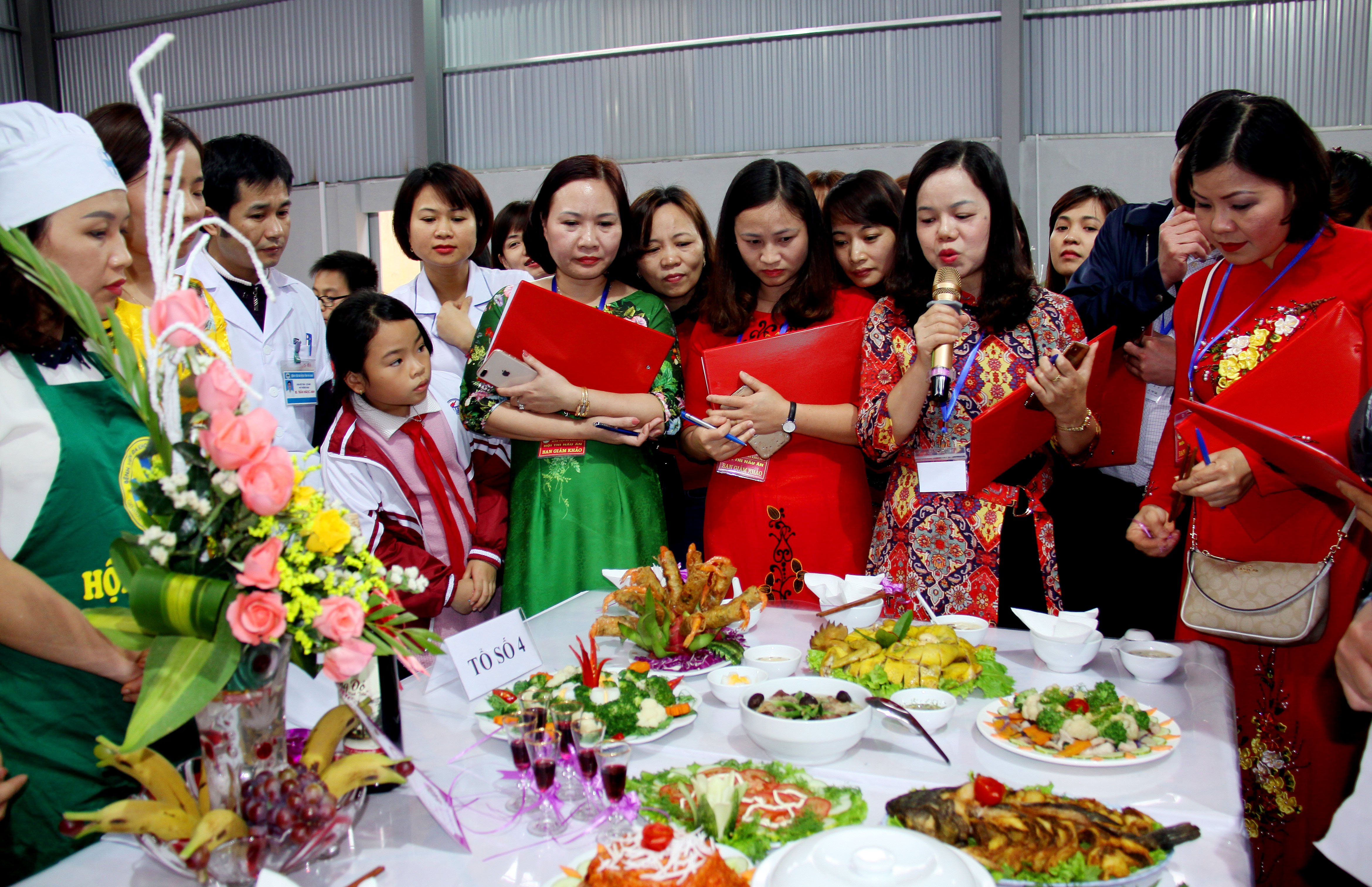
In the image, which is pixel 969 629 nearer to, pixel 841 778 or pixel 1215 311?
pixel 841 778

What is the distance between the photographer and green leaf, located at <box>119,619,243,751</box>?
0.99 m

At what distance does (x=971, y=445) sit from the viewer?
1.96 metres

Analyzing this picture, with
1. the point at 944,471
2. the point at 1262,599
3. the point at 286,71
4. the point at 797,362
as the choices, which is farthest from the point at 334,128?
the point at 1262,599

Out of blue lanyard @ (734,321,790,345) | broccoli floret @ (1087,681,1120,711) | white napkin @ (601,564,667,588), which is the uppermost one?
blue lanyard @ (734,321,790,345)

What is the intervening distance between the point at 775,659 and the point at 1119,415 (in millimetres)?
1289

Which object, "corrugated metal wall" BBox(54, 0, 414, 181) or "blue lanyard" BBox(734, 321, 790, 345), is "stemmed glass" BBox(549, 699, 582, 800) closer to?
"blue lanyard" BBox(734, 321, 790, 345)

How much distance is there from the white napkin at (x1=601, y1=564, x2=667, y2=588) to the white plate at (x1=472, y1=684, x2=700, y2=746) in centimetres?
36

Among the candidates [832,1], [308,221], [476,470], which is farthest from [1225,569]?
[308,221]

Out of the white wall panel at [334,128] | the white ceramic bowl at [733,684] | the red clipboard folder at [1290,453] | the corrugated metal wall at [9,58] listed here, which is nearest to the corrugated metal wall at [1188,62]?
the white wall panel at [334,128]

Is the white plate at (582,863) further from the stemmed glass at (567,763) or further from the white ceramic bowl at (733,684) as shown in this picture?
the white ceramic bowl at (733,684)

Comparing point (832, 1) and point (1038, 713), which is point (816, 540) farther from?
point (832, 1)

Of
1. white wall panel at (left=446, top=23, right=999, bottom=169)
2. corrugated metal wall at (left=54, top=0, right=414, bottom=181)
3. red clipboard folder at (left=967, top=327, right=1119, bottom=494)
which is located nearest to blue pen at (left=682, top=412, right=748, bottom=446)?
Answer: red clipboard folder at (left=967, top=327, right=1119, bottom=494)

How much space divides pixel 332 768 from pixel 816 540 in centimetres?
141

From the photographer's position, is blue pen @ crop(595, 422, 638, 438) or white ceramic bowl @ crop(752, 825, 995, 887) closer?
white ceramic bowl @ crop(752, 825, 995, 887)
